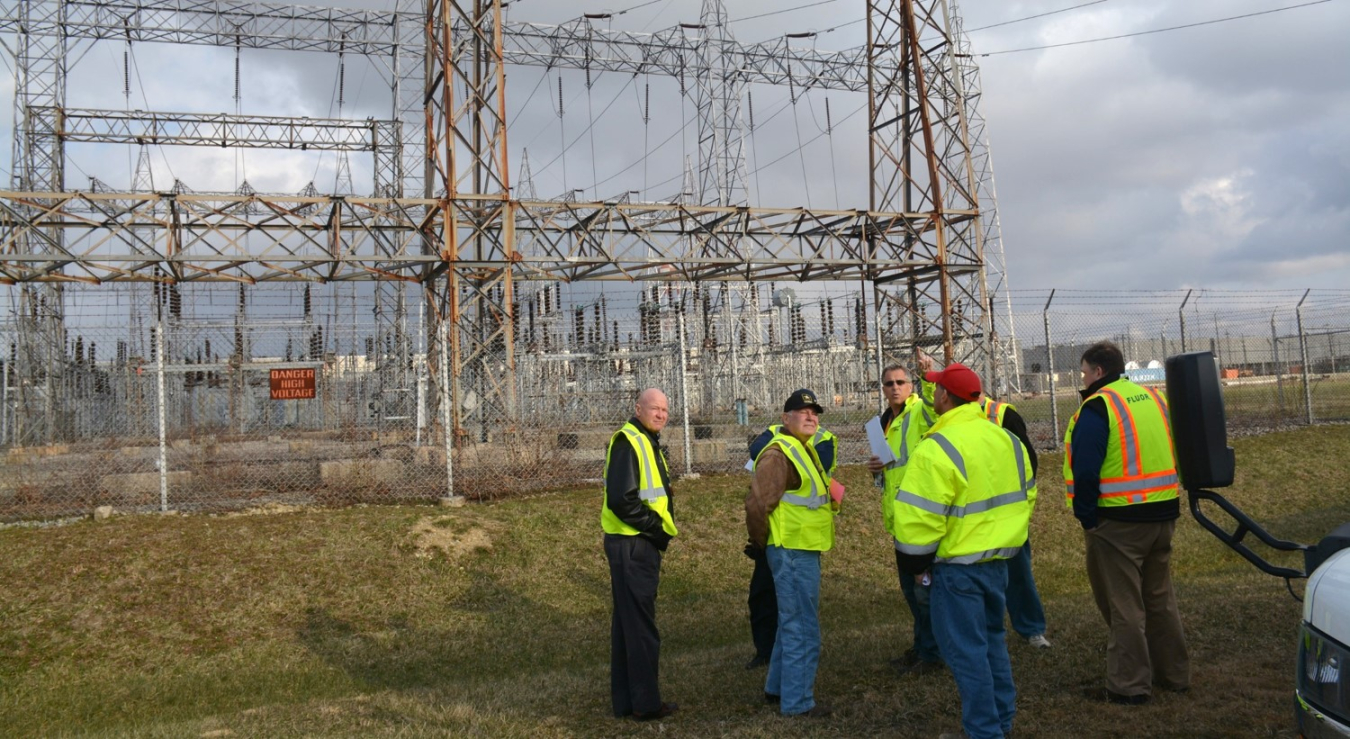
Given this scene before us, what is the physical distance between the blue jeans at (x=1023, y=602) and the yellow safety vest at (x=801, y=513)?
6.25 feet

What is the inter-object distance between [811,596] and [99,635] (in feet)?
20.8

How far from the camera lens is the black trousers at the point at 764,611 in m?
6.65

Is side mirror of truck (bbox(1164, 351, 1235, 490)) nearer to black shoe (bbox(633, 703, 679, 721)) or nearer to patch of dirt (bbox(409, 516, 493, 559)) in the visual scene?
black shoe (bbox(633, 703, 679, 721))

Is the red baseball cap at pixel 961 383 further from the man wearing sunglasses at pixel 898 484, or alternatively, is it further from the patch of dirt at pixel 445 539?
the patch of dirt at pixel 445 539

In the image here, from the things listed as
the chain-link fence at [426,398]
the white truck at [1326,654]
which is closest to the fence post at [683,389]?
the chain-link fence at [426,398]

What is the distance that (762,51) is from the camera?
40500mm

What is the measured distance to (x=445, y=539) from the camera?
10406mm

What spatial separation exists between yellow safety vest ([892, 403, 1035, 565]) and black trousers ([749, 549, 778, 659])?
2207 mm

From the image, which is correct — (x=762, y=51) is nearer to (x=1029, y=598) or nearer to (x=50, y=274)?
(x=50, y=274)

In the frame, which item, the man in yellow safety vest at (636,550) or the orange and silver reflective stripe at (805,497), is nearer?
the orange and silver reflective stripe at (805,497)

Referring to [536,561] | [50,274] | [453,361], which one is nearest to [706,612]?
[536,561]

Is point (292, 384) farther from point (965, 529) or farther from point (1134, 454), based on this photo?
point (1134, 454)

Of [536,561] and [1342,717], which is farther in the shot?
[536,561]

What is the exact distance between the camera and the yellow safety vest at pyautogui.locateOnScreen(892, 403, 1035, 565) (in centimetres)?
445
